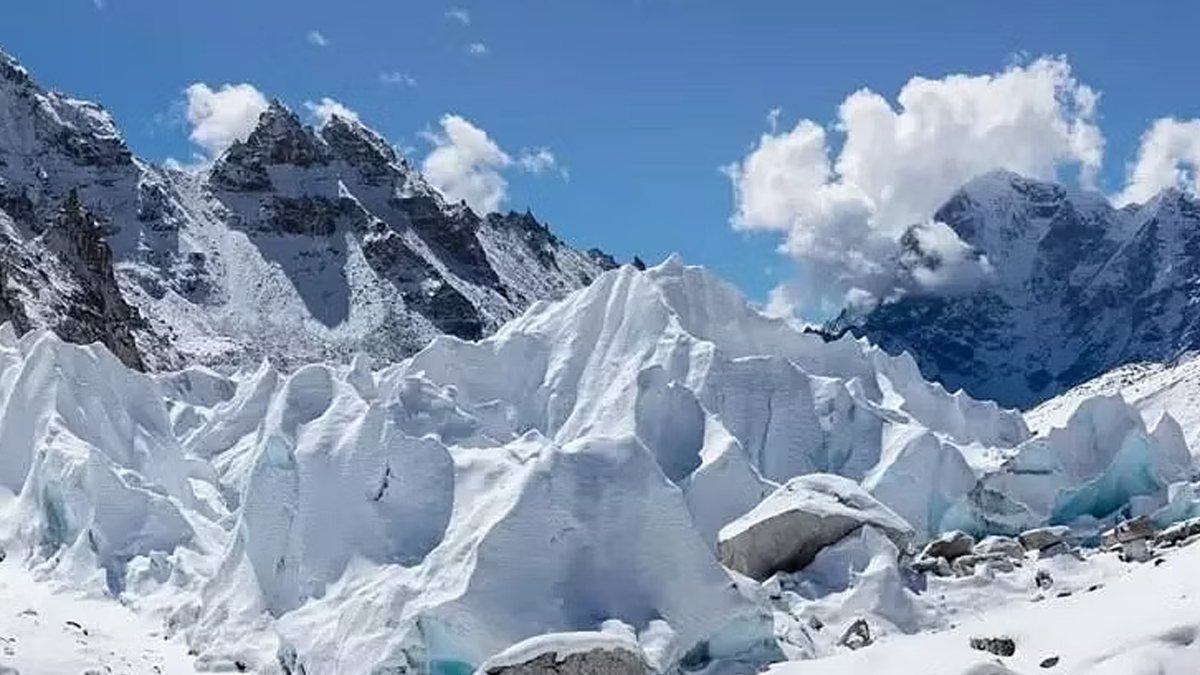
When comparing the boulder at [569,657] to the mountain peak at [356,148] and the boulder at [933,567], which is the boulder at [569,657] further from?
the mountain peak at [356,148]

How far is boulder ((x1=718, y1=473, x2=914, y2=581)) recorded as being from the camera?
28281mm

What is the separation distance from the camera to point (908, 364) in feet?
159

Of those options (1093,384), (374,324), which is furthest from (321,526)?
(1093,384)

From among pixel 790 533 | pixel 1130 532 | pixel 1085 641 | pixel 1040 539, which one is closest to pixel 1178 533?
pixel 1130 532

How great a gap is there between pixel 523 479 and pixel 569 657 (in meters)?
4.73

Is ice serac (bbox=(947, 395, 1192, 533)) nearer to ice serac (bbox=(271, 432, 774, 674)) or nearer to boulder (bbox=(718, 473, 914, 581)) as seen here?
boulder (bbox=(718, 473, 914, 581))

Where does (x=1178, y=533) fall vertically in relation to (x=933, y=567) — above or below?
above

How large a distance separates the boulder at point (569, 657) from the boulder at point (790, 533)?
27.7 feet

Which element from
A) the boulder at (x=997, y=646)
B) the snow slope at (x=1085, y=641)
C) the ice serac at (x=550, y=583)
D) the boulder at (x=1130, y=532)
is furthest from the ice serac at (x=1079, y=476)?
the boulder at (x=997, y=646)

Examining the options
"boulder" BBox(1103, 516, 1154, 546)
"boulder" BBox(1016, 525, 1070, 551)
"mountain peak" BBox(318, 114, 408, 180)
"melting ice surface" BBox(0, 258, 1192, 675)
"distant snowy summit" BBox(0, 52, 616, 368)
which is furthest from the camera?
"mountain peak" BBox(318, 114, 408, 180)

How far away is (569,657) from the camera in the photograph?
768 inches


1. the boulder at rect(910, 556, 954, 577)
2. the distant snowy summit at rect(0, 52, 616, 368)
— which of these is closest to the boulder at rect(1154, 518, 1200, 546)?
the boulder at rect(910, 556, 954, 577)

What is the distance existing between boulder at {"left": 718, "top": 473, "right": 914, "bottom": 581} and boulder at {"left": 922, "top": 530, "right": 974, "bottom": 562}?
309 cm

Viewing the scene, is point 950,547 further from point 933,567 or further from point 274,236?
point 274,236
